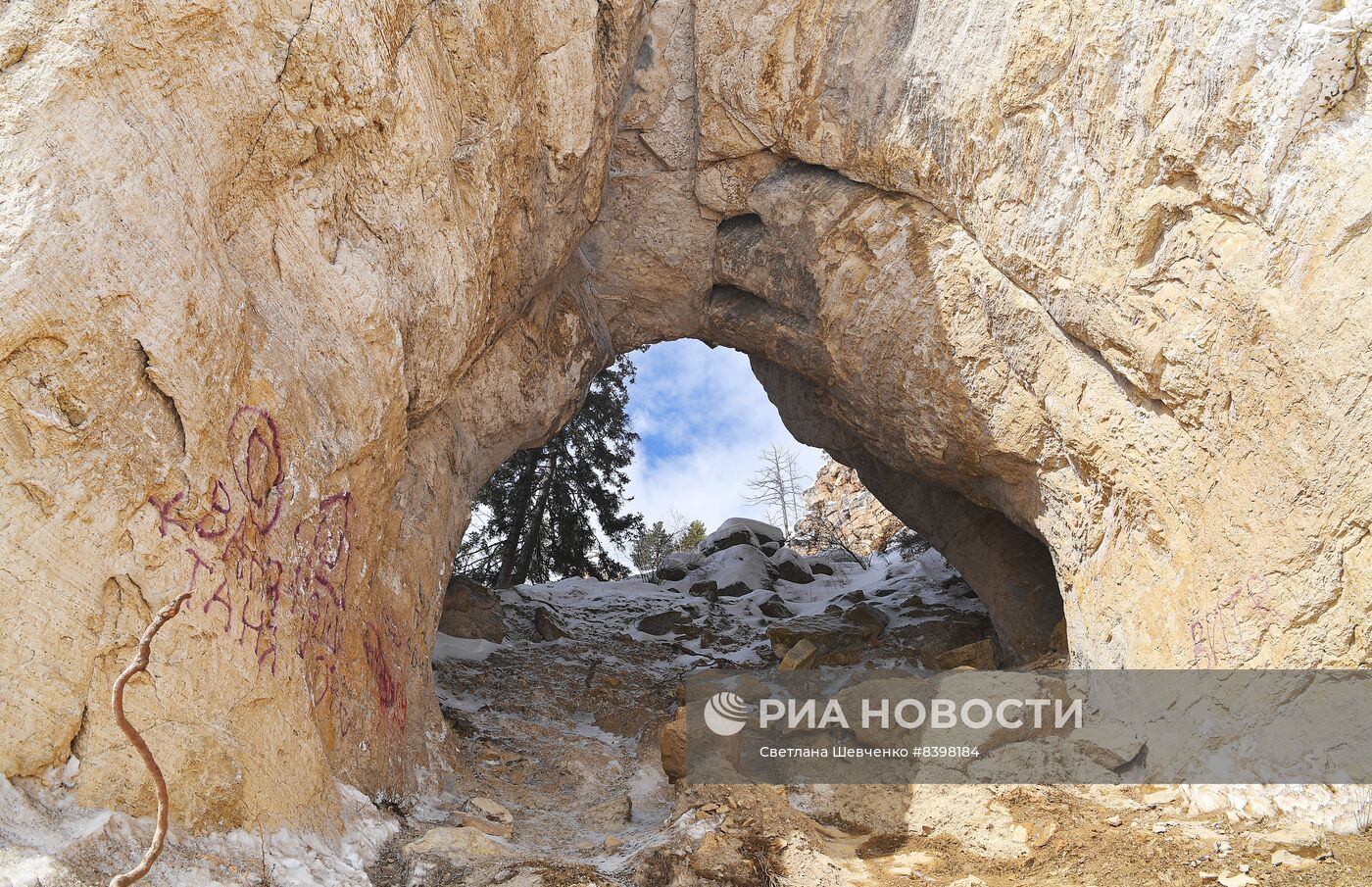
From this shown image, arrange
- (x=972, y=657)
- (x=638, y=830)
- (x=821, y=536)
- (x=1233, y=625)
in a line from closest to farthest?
(x=1233, y=625)
(x=638, y=830)
(x=972, y=657)
(x=821, y=536)

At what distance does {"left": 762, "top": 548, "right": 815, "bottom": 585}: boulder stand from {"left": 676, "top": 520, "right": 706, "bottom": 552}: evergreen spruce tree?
873cm

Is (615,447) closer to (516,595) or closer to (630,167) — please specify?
(516,595)

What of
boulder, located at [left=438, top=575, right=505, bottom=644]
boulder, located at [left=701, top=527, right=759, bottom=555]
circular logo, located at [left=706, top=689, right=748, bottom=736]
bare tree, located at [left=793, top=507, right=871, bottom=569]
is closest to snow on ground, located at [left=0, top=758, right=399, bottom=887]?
circular logo, located at [left=706, top=689, right=748, bottom=736]

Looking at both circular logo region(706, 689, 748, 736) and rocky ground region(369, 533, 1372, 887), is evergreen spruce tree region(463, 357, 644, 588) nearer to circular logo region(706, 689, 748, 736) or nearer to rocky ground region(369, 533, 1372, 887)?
rocky ground region(369, 533, 1372, 887)

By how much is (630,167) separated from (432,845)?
6.72 metres

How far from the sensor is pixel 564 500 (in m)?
16.0

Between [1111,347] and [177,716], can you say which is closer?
[177,716]

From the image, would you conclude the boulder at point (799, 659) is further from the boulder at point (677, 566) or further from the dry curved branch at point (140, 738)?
the dry curved branch at point (140, 738)

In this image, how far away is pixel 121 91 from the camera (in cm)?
413

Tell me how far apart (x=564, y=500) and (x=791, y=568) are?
4926mm

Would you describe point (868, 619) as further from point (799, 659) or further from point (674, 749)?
point (674, 749)

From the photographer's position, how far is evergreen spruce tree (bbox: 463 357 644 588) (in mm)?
15688

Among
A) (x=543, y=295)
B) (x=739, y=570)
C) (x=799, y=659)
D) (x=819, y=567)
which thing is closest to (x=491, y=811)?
(x=799, y=659)

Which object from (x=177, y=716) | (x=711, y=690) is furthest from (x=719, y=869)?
Answer: (x=177, y=716)
